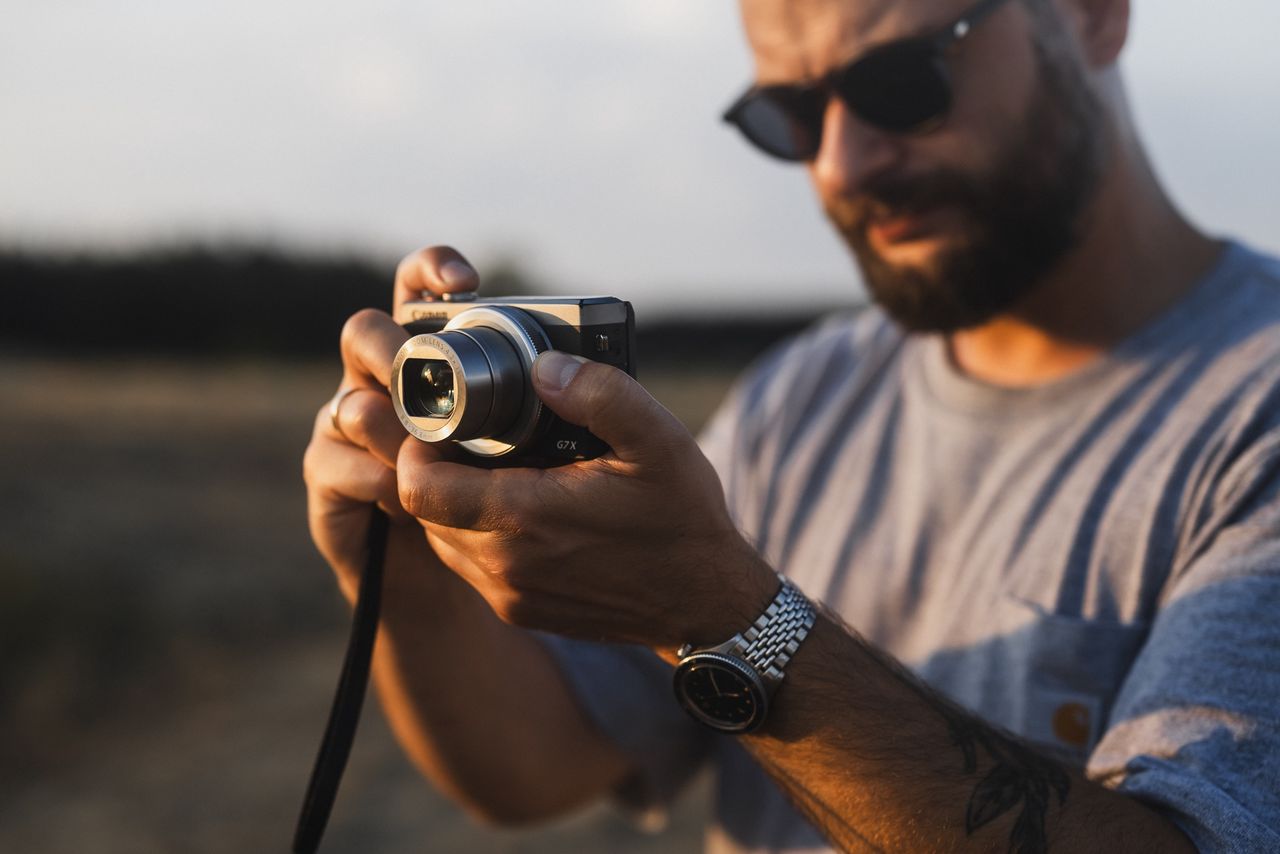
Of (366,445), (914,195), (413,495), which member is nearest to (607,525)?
(413,495)

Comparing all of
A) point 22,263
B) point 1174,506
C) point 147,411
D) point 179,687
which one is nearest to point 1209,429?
point 1174,506

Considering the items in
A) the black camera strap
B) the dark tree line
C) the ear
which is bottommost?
the dark tree line

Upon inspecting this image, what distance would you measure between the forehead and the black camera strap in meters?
1.44

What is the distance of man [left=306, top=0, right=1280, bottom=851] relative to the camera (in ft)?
5.28

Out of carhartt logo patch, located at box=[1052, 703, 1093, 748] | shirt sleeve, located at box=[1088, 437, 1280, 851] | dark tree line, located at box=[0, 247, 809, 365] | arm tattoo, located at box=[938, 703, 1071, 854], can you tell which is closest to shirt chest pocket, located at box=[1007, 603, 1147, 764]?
carhartt logo patch, located at box=[1052, 703, 1093, 748]

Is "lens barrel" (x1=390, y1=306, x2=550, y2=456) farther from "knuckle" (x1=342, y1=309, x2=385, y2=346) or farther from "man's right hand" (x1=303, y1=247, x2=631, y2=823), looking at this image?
"knuckle" (x1=342, y1=309, x2=385, y2=346)

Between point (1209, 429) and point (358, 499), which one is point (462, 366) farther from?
point (1209, 429)

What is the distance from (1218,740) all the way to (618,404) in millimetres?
1004

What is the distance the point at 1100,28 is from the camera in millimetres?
2674

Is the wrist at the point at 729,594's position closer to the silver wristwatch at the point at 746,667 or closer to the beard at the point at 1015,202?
the silver wristwatch at the point at 746,667

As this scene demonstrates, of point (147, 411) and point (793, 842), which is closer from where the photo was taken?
point (793, 842)

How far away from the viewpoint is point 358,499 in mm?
1947

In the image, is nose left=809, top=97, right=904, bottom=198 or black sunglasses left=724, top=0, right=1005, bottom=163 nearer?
black sunglasses left=724, top=0, right=1005, bottom=163

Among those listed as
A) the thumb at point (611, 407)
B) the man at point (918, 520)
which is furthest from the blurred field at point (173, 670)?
the thumb at point (611, 407)
